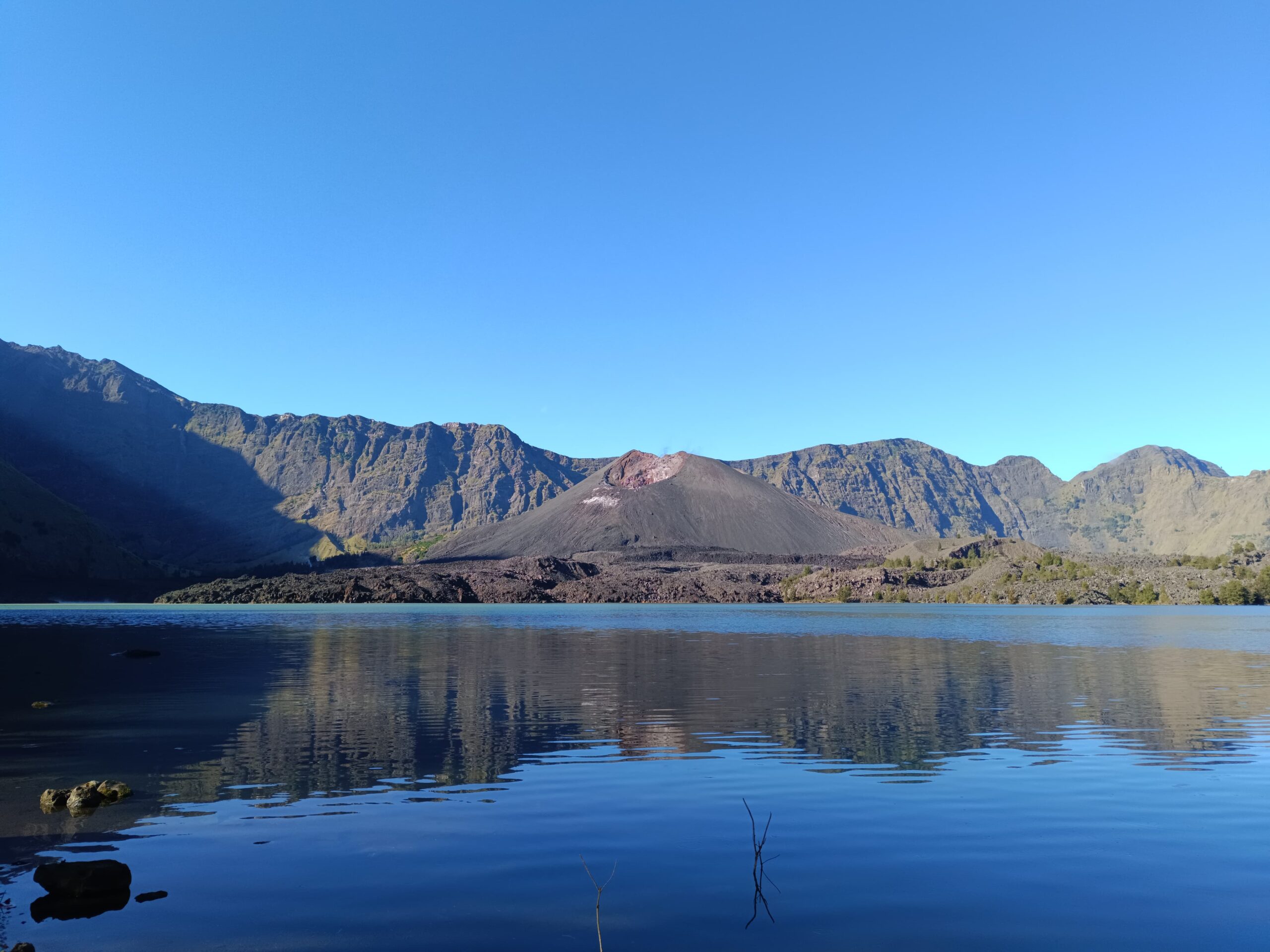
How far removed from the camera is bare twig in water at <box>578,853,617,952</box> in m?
10.8

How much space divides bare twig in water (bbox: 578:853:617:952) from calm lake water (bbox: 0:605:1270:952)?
0.60 ft

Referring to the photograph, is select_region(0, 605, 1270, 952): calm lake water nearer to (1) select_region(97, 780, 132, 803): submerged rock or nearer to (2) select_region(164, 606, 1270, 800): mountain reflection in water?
(2) select_region(164, 606, 1270, 800): mountain reflection in water

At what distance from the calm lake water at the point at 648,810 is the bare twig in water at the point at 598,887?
0.18 meters

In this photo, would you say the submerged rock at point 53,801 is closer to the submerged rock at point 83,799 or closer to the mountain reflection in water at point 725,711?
the submerged rock at point 83,799

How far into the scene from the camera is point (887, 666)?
54094mm

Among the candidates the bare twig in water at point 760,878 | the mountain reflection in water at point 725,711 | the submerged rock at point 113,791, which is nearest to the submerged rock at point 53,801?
the submerged rock at point 113,791

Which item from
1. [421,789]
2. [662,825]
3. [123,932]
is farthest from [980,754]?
[123,932]

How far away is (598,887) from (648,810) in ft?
19.2

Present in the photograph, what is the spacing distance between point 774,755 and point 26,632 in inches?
3840

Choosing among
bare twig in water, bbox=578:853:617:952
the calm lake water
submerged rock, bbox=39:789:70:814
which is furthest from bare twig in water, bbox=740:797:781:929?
submerged rock, bbox=39:789:70:814

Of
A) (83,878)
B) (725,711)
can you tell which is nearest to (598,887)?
(83,878)

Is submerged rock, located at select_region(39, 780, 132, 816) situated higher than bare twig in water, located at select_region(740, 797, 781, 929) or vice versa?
submerged rock, located at select_region(39, 780, 132, 816)

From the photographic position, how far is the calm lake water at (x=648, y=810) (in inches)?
459

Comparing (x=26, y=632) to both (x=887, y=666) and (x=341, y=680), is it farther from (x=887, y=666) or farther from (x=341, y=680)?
(x=887, y=666)
